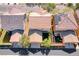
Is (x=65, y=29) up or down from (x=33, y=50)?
up

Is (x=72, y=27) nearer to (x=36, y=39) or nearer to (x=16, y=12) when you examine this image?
(x=36, y=39)

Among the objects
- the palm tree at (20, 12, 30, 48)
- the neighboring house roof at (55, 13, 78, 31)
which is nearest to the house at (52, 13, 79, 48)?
the neighboring house roof at (55, 13, 78, 31)

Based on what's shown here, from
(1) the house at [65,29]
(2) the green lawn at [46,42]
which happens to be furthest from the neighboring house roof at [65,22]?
(2) the green lawn at [46,42]

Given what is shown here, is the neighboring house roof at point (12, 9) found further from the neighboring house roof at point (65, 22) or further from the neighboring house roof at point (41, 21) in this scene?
the neighboring house roof at point (65, 22)

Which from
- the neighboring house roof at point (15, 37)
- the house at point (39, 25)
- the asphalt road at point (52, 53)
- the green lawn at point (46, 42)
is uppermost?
the house at point (39, 25)

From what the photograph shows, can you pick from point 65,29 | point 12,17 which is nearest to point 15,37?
point 12,17

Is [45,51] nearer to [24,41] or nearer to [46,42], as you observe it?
[46,42]

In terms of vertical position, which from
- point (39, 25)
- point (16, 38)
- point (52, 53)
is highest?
point (39, 25)

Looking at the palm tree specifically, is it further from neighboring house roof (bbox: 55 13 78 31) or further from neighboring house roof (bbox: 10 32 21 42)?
neighboring house roof (bbox: 55 13 78 31)
